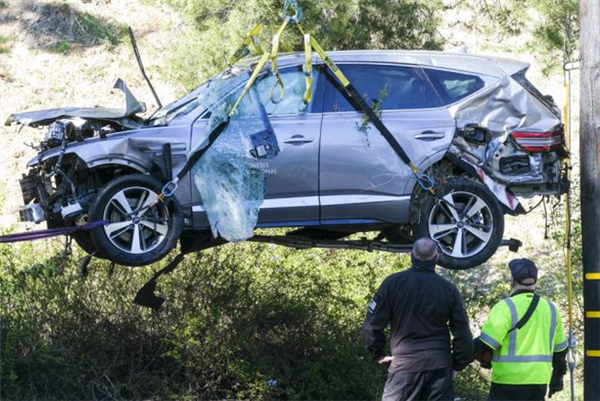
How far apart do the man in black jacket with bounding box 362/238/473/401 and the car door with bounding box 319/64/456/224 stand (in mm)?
1432

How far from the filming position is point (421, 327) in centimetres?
765

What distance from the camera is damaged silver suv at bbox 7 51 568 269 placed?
8.85 meters

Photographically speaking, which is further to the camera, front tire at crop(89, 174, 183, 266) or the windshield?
the windshield

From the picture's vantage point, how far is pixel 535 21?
16.6 meters

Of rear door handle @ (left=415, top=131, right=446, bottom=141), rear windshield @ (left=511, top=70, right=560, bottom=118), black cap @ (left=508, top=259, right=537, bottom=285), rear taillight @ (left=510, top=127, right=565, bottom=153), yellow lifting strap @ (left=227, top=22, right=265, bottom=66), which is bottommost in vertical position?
black cap @ (left=508, top=259, right=537, bottom=285)

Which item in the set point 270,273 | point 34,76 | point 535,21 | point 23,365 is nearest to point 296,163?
point 270,273

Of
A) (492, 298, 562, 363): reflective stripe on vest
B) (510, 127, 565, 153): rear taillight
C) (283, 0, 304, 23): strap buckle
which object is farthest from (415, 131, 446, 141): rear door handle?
(492, 298, 562, 363): reflective stripe on vest

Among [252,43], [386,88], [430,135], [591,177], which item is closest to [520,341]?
[591,177]

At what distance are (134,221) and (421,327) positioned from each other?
2694 mm

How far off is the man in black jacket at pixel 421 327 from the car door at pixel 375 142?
56.4 inches

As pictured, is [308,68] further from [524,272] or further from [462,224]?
[524,272]

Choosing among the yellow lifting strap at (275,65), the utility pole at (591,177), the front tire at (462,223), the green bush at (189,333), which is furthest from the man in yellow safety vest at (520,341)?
the green bush at (189,333)

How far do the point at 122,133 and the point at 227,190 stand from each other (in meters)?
1.03

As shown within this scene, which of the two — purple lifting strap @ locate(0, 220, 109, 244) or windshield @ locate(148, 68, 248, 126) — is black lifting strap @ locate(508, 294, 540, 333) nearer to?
windshield @ locate(148, 68, 248, 126)
